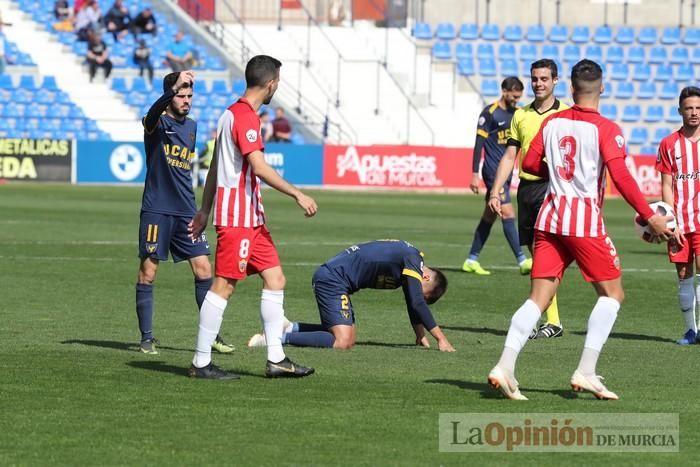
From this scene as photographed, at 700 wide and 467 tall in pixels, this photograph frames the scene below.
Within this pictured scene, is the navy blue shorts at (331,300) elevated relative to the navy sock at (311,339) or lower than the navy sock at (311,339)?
elevated

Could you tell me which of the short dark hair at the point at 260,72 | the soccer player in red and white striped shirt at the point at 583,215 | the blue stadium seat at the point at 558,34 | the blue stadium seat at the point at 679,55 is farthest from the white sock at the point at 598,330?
the blue stadium seat at the point at 679,55

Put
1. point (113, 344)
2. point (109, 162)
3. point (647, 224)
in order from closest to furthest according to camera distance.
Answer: point (647, 224) < point (113, 344) < point (109, 162)

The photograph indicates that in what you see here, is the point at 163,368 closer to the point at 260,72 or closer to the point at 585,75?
the point at 260,72

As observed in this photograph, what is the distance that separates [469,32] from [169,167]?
3941cm

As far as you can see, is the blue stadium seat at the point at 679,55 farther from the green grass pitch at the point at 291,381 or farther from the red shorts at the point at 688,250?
the red shorts at the point at 688,250

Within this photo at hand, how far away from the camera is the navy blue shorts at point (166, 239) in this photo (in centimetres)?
1038

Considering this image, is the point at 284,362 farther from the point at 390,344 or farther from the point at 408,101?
the point at 408,101

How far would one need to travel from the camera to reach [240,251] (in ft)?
28.7

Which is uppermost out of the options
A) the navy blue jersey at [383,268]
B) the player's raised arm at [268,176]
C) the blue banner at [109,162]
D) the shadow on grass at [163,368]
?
the blue banner at [109,162]

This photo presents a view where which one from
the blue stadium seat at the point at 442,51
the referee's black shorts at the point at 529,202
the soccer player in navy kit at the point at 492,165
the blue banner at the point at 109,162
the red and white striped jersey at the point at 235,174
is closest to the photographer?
the red and white striped jersey at the point at 235,174

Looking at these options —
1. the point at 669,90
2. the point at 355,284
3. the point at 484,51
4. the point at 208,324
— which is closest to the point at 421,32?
the point at 484,51

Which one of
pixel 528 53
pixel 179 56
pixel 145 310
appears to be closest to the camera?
pixel 145 310

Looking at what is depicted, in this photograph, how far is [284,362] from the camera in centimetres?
892

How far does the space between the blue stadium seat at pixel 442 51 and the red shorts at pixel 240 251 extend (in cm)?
4000
